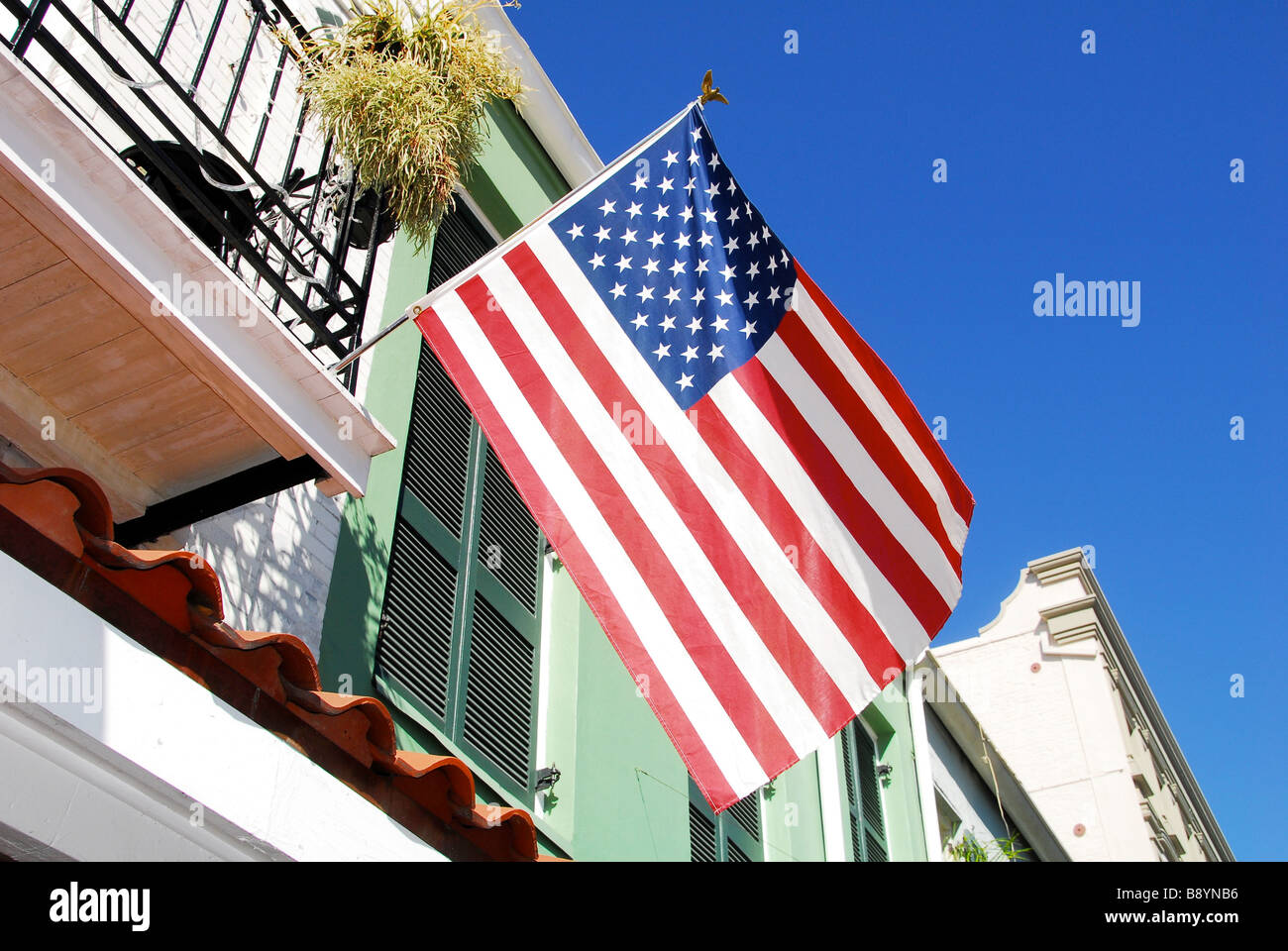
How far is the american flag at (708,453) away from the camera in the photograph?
410 centimetres

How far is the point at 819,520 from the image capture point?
193 inches

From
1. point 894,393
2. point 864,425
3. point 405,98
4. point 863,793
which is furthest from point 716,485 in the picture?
point 863,793

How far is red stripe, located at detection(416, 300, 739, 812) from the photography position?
3.85 meters

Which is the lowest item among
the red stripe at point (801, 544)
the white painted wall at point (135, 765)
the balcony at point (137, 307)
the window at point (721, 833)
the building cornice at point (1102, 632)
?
the white painted wall at point (135, 765)

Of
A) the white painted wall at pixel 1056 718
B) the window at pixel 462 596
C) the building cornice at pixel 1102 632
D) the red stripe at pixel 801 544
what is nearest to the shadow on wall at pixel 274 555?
the window at pixel 462 596

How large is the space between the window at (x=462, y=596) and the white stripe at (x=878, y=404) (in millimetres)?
2486

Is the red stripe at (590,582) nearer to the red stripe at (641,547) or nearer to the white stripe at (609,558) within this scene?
the white stripe at (609,558)

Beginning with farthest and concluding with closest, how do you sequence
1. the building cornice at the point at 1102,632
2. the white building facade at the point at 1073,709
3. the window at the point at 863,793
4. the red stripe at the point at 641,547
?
the building cornice at the point at 1102,632
the white building facade at the point at 1073,709
the window at the point at 863,793
the red stripe at the point at 641,547

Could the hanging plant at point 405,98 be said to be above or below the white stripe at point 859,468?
above

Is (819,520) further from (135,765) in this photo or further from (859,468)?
(135,765)

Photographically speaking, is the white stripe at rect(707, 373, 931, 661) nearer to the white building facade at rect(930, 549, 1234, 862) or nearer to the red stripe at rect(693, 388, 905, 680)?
the red stripe at rect(693, 388, 905, 680)

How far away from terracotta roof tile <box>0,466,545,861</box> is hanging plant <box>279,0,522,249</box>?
2539 millimetres

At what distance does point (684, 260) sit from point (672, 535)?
1342mm
